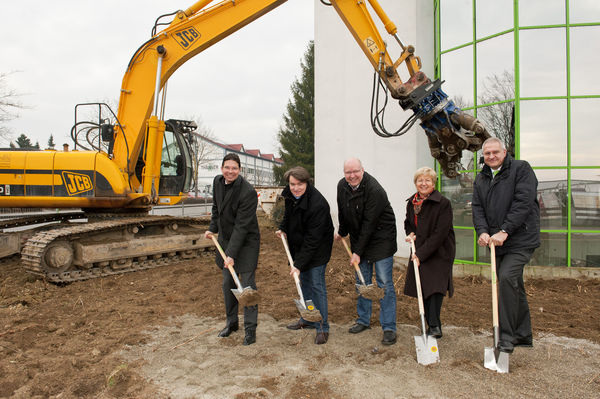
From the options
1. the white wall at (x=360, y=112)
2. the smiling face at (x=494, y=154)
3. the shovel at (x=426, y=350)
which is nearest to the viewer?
the shovel at (x=426, y=350)

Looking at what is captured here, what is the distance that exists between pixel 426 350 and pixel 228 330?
77.5 inches

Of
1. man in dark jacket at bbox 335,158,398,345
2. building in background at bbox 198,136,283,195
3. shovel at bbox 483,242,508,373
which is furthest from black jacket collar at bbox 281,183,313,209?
building in background at bbox 198,136,283,195

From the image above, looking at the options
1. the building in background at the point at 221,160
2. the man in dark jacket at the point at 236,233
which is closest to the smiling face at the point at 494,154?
the man in dark jacket at the point at 236,233

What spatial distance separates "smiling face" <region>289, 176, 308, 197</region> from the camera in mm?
4316

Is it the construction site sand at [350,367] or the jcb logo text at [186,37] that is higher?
the jcb logo text at [186,37]

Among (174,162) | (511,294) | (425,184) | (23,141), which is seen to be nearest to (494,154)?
(425,184)

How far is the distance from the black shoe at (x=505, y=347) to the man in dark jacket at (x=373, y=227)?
96 centimetres

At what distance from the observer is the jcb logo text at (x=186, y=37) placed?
25.1 feet

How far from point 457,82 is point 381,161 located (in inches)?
85.1

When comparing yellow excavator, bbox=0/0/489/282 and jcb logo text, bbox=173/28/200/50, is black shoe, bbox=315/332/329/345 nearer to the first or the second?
yellow excavator, bbox=0/0/489/282

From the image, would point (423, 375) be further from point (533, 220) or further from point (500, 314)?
point (533, 220)

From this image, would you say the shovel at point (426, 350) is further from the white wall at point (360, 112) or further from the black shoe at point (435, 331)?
the white wall at point (360, 112)

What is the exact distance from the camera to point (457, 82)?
8.59 metres

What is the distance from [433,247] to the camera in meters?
4.16
